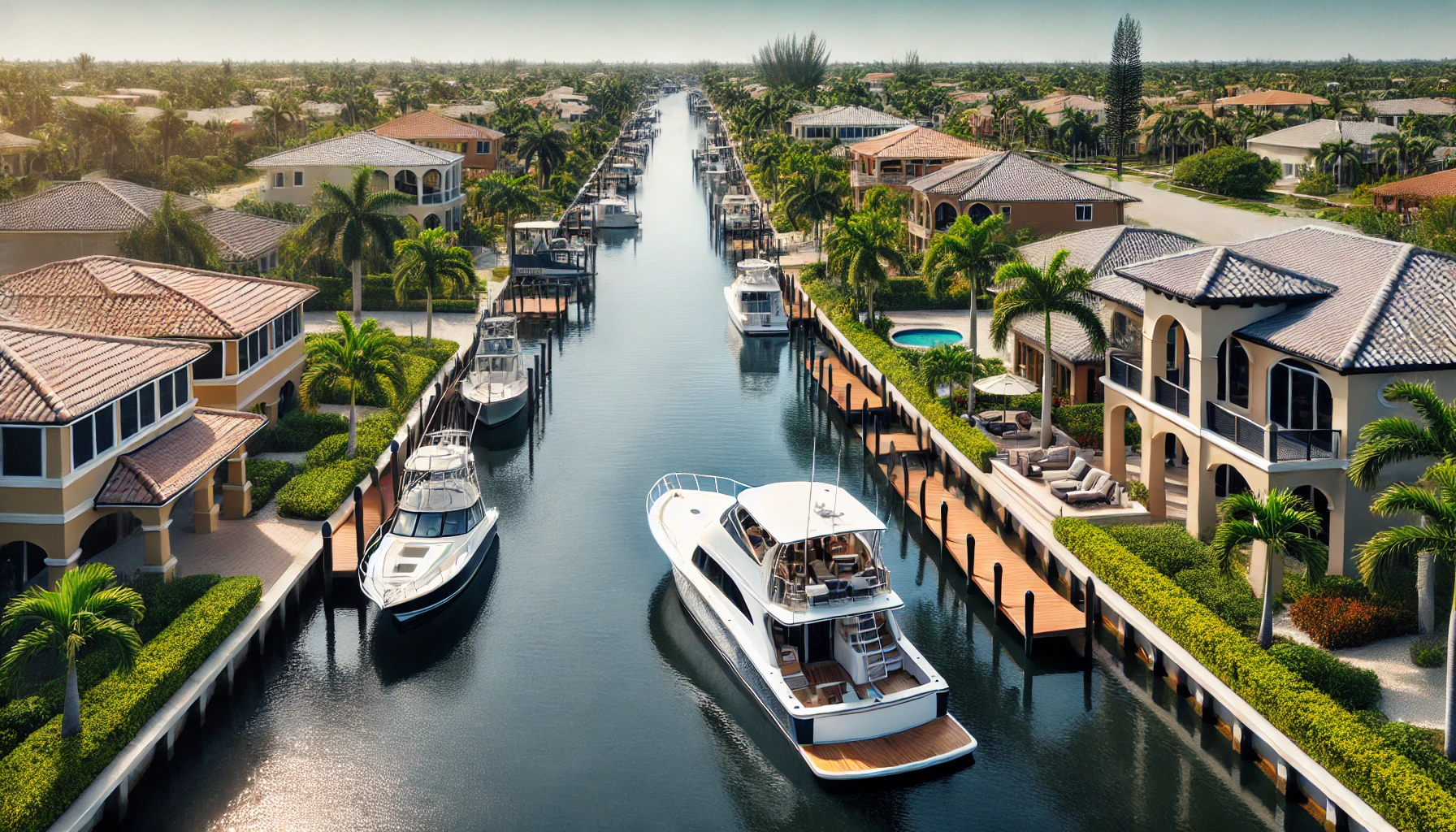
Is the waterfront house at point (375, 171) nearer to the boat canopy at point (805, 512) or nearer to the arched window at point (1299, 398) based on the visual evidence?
the boat canopy at point (805, 512)

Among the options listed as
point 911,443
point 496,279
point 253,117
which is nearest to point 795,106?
point 253,117

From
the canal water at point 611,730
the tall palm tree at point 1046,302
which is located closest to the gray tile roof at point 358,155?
the canal water at point 611,730

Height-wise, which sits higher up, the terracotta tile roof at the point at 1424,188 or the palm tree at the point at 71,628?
the terracotta tile roof at the point at 1424,188

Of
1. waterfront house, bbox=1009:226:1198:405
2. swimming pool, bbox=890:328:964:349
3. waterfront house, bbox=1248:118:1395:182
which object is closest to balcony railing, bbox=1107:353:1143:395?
waterfront house, bbox=1009:226:1198:405

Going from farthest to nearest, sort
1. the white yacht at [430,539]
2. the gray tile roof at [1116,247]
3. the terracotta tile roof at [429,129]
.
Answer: the terracotta tile roof at [429,129], the gray tile roof at [1116,247], the white yacht at [430,539]

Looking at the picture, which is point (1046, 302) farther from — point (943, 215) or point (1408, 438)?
point (943, 215)

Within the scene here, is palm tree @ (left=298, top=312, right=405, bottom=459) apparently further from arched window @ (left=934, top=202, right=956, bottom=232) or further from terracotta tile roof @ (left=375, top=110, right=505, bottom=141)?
terracotta tile roof @ (left=375, top=110, right=505, bottom=141)

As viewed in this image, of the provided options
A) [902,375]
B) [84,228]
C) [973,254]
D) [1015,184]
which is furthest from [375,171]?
[973,254]
